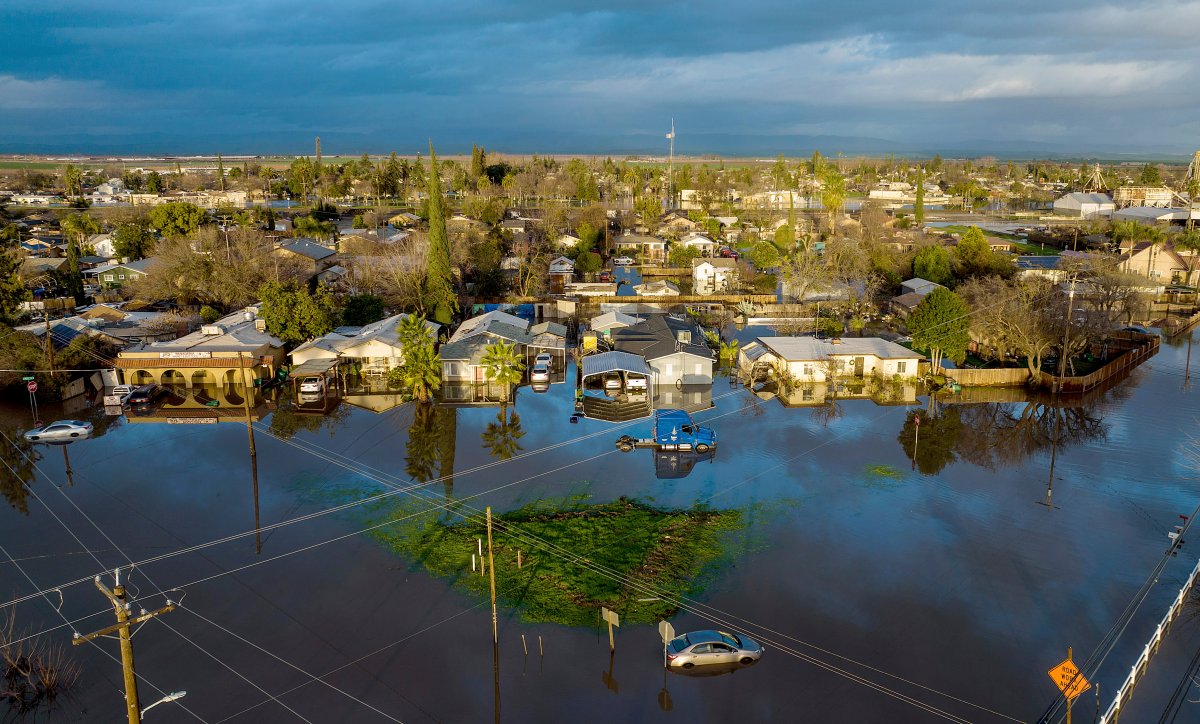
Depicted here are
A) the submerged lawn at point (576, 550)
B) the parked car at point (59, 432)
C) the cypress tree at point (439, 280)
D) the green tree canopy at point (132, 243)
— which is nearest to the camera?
the submerged lawn at point (576, 550)

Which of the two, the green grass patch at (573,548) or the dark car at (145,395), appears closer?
the green grass patch at (573,548)

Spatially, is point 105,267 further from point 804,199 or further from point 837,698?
point 804,199

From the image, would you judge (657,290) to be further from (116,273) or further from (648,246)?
(116,273)

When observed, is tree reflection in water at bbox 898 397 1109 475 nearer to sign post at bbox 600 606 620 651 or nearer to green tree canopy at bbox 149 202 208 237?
sign post at bbox 600 606 620 651

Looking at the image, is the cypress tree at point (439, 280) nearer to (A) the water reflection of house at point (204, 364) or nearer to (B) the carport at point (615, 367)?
(A) the water reflection of house at point (204, 364)

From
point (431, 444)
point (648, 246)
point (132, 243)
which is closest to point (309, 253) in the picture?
point (132, 243)

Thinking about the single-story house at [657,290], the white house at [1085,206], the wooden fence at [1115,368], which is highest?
the white house at [1085,206]

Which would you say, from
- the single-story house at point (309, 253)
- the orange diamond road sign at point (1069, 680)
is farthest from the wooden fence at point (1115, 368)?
the single-story house at point (309, 253)
